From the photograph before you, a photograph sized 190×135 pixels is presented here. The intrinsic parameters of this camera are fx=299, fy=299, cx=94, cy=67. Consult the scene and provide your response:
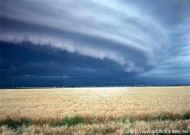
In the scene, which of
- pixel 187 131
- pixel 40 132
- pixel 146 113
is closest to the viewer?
pixel 187 131

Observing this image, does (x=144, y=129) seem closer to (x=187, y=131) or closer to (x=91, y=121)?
(x=187, y=131)

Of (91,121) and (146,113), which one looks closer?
(91,121)

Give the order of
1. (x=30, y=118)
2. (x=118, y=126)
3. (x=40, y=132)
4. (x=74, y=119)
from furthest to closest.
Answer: (x=30, y=118) < (x=74, y=119) < (x=118, y=126) < (x=40, y=132)

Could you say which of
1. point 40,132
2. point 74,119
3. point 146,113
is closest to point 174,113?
point 146,113

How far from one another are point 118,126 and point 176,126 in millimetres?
1864

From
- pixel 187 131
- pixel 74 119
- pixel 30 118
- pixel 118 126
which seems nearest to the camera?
pixel 187 131

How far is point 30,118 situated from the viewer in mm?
12680

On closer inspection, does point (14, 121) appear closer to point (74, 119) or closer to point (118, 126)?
point (74, 119)

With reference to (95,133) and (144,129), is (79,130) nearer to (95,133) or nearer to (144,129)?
(95,133)

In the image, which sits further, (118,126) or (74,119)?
(74,119)

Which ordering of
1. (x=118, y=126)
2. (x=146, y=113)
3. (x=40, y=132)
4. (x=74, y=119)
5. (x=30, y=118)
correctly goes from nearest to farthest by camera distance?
(x=40, y=132) < (x=118, y=126) < (x=74, y=119) < (x=30, y=118) < (x=146, y=113)

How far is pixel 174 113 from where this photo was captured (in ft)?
46.5

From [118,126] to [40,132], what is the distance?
2.51 m

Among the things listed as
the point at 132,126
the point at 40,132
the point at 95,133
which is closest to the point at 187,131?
the point at 132,126
